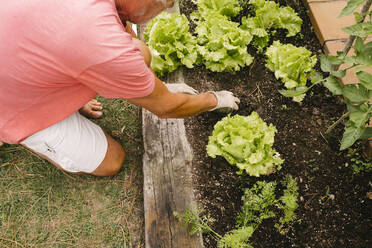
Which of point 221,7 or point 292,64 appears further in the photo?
point 221,7

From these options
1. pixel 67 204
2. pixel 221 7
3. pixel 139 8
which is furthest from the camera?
pixel 221 7

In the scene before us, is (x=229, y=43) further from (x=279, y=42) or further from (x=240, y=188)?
(x=240, y=188)

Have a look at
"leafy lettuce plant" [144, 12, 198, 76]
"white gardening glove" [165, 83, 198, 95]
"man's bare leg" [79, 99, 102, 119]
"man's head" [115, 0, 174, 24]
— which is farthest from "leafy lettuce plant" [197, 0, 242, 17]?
"man's bare leg" [79, 99, 102, 119]

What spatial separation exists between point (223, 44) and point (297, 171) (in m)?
1.06

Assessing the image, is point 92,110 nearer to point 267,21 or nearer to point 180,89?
point 180,89

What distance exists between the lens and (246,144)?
6.02 feet

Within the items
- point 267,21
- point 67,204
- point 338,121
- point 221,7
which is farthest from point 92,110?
point 338,121

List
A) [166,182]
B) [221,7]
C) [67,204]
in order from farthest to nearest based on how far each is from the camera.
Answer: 1. [221,7]
2. [67,204]
3. [166,182]

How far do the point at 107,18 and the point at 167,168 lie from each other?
3.67ft

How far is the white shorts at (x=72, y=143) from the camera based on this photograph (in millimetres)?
1809

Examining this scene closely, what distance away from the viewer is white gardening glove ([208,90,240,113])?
2070 millimetres

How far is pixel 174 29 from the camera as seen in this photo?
7.51 feet

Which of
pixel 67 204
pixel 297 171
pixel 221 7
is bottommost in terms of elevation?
pixel 67 204

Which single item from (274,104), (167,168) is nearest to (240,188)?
(167,168)
